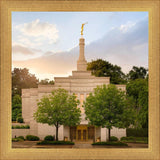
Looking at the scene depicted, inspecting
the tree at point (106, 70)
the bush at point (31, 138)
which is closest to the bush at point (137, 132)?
the bush at point (31, 138)

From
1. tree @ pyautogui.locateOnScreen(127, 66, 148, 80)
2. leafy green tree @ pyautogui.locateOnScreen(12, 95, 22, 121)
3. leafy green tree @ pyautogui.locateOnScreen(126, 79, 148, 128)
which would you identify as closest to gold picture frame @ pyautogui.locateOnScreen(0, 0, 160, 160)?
leafy green tree @ pyautogui.locateOnScreen(126, 79, 148, 128)

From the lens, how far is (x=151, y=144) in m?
11.7

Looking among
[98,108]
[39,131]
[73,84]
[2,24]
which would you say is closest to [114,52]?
[73,84]

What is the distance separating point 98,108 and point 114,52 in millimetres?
8836

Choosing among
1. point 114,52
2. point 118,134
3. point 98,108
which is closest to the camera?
point 98,108

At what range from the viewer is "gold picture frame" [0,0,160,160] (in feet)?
37.6

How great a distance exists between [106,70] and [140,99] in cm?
986

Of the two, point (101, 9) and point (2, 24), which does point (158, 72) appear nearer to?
point (101, 9)

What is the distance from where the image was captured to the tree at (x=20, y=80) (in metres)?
34.4

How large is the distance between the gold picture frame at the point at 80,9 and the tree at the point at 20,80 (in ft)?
73.4

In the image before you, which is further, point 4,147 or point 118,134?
point 118,134

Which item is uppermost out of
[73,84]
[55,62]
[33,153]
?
[55,62]

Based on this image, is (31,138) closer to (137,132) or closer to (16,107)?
(16,107)

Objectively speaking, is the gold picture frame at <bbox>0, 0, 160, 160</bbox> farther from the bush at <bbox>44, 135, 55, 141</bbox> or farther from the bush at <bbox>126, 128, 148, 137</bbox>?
the bush at <bbox>126, 128, 148, 137</bbox>
